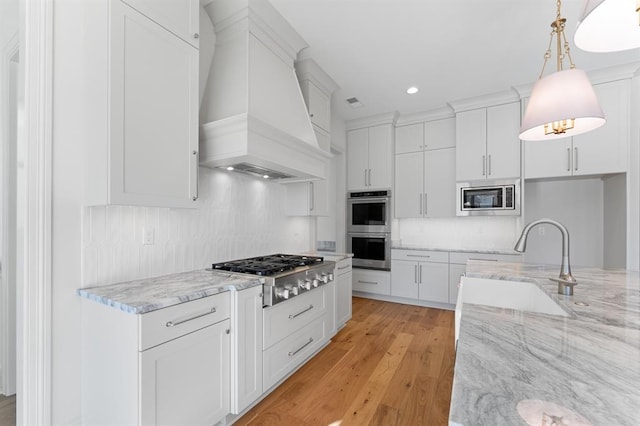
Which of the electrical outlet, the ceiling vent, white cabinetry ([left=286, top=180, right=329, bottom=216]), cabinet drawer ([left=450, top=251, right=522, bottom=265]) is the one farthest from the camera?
the ceiling vent

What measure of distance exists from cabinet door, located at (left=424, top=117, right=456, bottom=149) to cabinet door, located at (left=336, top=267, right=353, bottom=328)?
95.2 inches

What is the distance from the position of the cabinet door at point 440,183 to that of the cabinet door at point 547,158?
0.87 m

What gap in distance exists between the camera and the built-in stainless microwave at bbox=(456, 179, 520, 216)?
3559mm

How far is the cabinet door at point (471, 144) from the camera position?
3744 mm

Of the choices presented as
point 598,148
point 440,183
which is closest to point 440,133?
point 440,183

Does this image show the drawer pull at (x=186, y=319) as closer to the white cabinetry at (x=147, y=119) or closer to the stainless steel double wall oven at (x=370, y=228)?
the white cabinetry at (x=147, y=119)

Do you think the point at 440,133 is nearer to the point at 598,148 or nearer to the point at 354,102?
the point at 354,102

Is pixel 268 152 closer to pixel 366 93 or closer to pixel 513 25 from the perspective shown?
pixel 366 93

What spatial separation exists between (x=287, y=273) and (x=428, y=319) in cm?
238

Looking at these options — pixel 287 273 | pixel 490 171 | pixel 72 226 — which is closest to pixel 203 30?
pixel 72 226

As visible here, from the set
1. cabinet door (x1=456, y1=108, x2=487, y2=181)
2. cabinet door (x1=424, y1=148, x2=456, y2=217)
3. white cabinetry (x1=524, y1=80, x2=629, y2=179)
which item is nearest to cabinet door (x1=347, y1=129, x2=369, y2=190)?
cabinet door (x1=424, y1=148, x2=456, y2=217)

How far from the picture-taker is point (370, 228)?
14.4 ft

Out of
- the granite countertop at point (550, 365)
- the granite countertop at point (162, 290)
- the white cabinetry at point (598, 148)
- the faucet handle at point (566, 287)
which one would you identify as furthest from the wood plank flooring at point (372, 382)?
the white cabinetry at point (598, 148)

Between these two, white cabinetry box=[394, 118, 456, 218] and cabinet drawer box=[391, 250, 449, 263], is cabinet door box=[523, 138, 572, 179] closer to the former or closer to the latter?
white cabinetry box=[394, 118, 456, 218]
